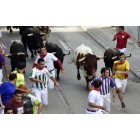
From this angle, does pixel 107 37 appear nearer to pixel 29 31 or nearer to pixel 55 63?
pixel 29 31

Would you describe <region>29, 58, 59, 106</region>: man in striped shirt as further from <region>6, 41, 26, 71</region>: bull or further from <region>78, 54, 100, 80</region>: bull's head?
<region>6, 41, 26, 71</region>: bull

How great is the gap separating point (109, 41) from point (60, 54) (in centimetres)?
505

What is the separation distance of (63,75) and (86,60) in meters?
1.99

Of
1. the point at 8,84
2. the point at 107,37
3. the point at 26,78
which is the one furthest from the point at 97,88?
the point at 107,37

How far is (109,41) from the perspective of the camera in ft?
67.8

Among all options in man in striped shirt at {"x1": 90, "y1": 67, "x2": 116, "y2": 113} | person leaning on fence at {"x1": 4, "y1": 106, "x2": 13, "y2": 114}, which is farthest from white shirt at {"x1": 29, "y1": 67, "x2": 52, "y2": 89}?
person leaning on fence at {"x1": 4, "y1": 106, "x2": 13, "y2": 114}

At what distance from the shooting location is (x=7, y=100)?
11.3 meters

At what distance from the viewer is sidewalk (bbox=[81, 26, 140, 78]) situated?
58.4 feet

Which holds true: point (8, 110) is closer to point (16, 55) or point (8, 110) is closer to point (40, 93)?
point (40, 93)

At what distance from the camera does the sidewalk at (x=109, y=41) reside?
17814 mm

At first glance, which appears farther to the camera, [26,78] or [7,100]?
[26,78]
